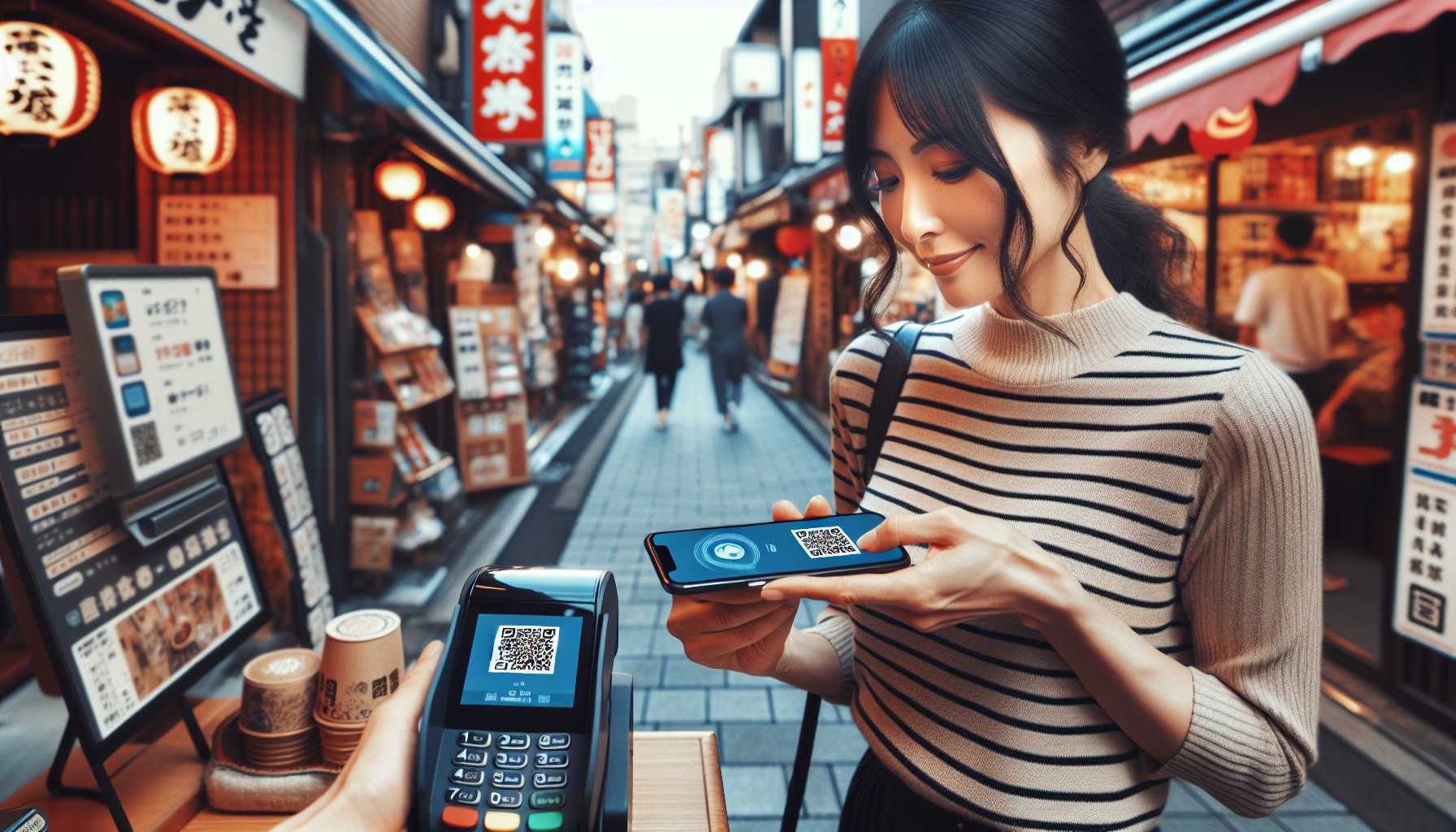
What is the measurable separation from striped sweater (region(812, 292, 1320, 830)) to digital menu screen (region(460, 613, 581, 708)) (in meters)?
0.64

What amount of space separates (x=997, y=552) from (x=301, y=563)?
3.91m

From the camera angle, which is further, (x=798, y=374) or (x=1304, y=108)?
(x=798, y=374)

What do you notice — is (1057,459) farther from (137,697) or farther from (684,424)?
(684,424)

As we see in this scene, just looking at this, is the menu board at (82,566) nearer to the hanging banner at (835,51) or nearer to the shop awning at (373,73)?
the shop awning at (373,73)

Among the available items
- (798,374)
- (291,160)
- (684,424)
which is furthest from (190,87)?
(798,374)

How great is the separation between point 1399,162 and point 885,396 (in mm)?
7498

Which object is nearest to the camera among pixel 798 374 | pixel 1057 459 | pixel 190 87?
pixel 1057 459

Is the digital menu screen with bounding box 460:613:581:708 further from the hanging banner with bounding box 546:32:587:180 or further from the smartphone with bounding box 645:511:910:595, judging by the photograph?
the hanging banner with bounding box 546:32:587:180

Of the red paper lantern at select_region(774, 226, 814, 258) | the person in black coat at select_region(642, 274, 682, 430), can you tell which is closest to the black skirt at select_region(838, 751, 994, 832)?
the person in black coat at select_region(642, 274, 682, 430)

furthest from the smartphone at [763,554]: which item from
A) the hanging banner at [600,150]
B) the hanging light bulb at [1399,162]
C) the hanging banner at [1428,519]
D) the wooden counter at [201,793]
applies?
the hanging banner at [600,150]

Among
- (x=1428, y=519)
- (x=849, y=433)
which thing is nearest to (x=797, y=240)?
(x=1428, y=519)

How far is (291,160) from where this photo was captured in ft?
17.0

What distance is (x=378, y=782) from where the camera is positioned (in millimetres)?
1027

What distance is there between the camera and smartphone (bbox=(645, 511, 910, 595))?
1101 mm
